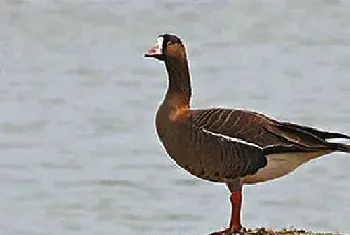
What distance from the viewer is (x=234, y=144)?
9.20m

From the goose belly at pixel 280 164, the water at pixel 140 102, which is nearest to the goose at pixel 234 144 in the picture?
the goose belly at pixel 280 164

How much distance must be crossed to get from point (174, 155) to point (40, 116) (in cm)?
1078

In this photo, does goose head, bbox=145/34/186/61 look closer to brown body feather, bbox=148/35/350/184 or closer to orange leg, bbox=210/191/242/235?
brown body feather, bbox=148/35/350/184

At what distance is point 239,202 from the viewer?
29.7 ft

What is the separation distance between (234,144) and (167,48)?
0.75 metres

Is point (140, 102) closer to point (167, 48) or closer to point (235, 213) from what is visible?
point (167, 48)

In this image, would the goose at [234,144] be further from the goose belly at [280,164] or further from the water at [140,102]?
the water at [140,102]

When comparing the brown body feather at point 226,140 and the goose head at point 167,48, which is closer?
the brown body feather at point 226,140

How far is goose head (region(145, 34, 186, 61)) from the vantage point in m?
9.34

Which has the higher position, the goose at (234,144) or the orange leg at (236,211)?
the goose at (234,144)

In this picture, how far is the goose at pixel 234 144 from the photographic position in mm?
9070

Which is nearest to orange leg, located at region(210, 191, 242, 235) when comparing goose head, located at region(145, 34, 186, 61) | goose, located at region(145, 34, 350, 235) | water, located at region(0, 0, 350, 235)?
goose, located at region(145, 34, 350, 235)

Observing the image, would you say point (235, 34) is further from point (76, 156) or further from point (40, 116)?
point (76, 156)

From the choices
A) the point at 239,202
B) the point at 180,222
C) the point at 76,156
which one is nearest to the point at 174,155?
the point at 239,202
